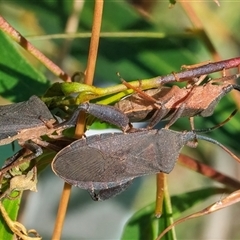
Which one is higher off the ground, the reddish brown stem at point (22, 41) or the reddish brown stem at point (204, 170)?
the reddish brown stem at point (22, 41)

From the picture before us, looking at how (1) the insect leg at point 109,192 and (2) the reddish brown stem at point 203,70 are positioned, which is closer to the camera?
(2) the reddish brown stem at point 203,70

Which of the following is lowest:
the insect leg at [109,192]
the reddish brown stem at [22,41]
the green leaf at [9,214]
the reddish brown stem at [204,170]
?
the green leaf at [9,214]

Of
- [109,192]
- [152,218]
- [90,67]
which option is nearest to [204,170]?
[152,218]

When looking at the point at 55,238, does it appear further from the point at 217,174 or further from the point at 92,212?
the point at 92,212

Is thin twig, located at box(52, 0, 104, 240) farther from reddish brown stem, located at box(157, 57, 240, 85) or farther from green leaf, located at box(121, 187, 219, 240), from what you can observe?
green leaf, located at box(121, 187, 219, 240)

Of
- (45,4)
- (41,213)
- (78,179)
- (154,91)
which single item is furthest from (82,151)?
(41,213)

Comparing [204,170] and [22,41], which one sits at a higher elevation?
[22,41]

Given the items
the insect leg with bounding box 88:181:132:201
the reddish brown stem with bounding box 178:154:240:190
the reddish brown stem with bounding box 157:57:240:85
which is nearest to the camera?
the reddish brown stem with bounding box 157:57:240:85

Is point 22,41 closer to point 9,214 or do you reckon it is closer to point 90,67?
point 90,67

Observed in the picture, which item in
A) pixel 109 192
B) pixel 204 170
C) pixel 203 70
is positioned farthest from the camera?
pixel 204 170

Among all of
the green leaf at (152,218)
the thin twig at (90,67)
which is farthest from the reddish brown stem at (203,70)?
the green leaf at (152,218)

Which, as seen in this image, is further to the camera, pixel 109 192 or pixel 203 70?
pixel 109 192

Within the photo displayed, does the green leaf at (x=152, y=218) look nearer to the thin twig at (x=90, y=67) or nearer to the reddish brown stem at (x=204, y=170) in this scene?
the reddish brown stem at (x=204, y=170)

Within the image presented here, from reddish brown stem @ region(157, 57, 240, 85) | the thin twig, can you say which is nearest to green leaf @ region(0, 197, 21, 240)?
the thin twig
